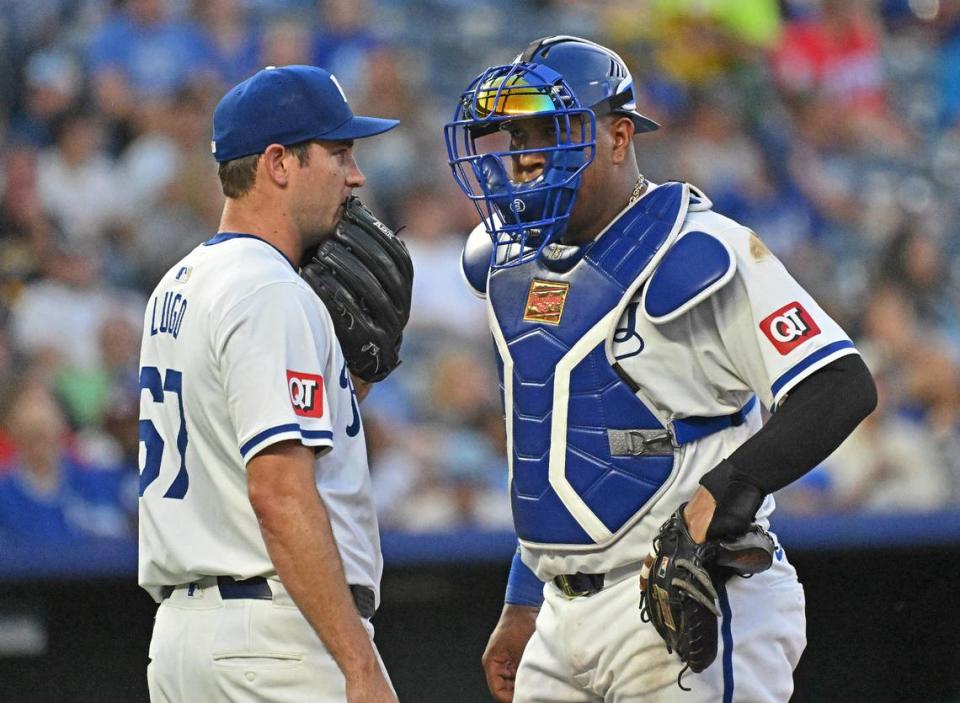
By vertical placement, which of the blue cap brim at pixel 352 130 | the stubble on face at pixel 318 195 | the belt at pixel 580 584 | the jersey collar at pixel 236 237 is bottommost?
the belt at pixel 580 584

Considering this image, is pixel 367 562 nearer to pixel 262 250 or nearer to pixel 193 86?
pixel 262 250

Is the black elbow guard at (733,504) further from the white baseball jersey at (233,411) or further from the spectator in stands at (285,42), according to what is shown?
the spectator in stands at (285,42)

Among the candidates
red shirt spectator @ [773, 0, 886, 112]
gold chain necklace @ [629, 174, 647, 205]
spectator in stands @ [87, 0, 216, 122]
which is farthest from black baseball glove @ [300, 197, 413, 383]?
red shirt spectator @ [773, 0, 886, 112]

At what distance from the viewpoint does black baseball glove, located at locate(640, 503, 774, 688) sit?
2623 mm

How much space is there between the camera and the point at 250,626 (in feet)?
8.77

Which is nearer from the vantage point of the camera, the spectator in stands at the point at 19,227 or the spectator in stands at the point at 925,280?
the spectator in stands at the point at 19,227

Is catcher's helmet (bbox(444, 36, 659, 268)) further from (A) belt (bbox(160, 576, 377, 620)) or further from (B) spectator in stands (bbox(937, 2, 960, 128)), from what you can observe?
(B) spectator in stands (bbox(937, 2, 960, 128))

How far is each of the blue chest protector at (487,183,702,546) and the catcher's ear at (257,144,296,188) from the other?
1.90 feet

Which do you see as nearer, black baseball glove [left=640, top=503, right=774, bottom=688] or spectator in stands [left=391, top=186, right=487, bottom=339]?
black baseball glove [left=640, top=503, right=774, bottom=688]

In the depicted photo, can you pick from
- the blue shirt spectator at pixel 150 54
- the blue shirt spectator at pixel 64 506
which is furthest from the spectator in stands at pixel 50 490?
the blue shirt spectator at pixel 150 54

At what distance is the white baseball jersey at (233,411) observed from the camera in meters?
2.63

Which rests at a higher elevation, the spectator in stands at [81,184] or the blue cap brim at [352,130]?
the blue cap brim at [352,130]

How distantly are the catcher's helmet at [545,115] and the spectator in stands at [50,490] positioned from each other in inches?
123

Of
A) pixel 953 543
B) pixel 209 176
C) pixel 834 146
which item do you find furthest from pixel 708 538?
pixel 834 146
